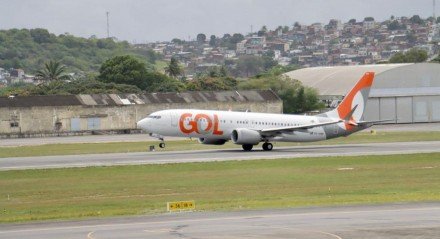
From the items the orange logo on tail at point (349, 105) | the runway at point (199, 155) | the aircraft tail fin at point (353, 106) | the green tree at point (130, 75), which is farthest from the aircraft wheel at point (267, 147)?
the green tree at point (130, 75)

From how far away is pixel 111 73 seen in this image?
18962 cm

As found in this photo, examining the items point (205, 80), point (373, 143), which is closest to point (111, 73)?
point (205, 80)

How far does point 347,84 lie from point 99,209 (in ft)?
362

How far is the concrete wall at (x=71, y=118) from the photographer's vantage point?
399ft

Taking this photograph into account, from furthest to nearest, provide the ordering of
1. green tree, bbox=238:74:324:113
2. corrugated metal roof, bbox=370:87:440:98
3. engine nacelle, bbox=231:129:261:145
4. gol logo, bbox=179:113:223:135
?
green tree, bbox=238:74:324:113 < corrugated metal roof, bbox=370:87:440:98 < gol logo, bbox=179:113:223:135 < engine nacelle, bbox=231:129:261:145

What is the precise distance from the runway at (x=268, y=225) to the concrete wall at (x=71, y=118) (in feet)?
277

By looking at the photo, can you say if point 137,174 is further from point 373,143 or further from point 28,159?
point 373,143

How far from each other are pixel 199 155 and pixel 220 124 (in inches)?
224

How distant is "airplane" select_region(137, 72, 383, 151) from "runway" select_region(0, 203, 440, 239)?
41.6 metres

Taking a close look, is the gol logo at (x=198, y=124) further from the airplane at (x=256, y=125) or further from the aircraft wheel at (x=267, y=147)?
the aircraft wheel at (x=267, y=147)

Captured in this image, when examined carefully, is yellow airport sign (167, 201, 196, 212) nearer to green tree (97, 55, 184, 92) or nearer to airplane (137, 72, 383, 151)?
airplane (137, 72, 383, 151)

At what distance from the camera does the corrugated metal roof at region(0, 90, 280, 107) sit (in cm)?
12381

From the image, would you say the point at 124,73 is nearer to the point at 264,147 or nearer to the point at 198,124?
the point at 264,147

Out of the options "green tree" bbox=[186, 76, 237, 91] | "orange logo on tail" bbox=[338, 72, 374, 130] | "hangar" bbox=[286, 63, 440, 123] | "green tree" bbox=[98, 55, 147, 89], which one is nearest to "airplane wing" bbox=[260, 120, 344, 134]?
"orange logo on tail" bbox=[338, 72, 374, 130]
